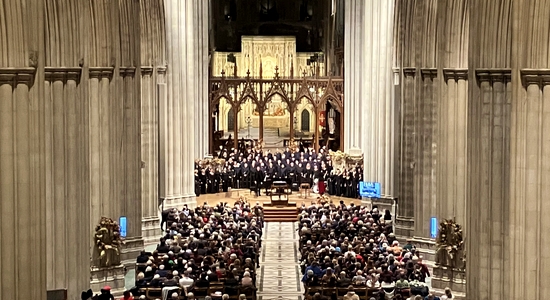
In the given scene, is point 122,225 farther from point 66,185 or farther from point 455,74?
point 455,74

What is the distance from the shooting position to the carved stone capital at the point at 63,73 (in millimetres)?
27188

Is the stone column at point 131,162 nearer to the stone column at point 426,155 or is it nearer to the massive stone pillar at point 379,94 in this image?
the stone column at point 426,155

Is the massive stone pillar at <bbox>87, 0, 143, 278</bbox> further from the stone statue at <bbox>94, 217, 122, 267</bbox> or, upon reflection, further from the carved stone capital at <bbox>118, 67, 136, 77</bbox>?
the stone statue at <bbox>94, 217, 122, 267</bbox>

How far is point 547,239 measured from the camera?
2242 centimetres

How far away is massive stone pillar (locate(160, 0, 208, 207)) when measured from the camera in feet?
151

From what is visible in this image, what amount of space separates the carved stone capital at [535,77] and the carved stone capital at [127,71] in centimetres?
1559

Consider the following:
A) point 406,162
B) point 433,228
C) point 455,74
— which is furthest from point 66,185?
point 406,162

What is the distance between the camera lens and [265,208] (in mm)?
46531

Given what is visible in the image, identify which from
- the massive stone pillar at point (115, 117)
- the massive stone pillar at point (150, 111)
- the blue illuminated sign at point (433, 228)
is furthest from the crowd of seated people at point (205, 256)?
the blue illuminated sign at point (433, 228)

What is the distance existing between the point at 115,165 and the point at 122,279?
3784mm

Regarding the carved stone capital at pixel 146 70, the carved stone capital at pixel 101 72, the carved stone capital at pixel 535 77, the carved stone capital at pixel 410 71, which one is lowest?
the carved stone capital at pixel 535 77

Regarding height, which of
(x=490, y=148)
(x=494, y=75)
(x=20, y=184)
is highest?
(x=494, y=75)

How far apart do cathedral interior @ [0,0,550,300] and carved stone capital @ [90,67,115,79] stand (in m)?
0.06

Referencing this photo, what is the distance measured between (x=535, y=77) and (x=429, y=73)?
12846 mm
